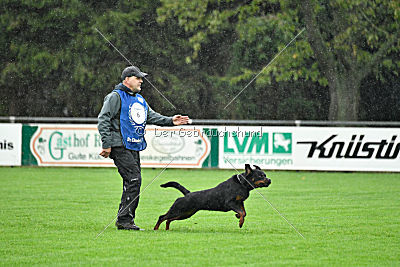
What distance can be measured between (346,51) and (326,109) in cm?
435

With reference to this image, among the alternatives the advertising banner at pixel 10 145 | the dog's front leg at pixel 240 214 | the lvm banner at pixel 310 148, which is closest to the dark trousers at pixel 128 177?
the dog's front leg at pixel 240 214

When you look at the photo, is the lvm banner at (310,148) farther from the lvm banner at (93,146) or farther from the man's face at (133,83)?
the man's face at (133,83)

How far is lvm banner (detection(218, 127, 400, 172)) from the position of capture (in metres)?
18.3

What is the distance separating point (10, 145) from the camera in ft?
63.9

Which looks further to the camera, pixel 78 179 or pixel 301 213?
pixel 78 179

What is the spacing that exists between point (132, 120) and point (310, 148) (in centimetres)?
1083

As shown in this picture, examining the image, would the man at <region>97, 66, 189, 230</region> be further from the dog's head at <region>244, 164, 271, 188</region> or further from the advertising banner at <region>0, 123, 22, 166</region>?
the advertising banner at <region>0, 123, 22, 166</region>

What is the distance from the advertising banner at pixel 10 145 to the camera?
19.4m

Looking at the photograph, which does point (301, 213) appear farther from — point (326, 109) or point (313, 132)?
point (326, 109)

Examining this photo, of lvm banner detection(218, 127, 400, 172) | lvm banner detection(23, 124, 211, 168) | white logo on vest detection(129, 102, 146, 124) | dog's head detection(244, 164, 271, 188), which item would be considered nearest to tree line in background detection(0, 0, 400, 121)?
lvm banner detection(218, 127, 400, 172)

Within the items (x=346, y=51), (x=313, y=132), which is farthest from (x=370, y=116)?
(x=313, y=132)

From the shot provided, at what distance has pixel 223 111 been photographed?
90.5ft

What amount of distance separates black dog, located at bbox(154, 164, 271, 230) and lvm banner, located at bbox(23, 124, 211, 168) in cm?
1040

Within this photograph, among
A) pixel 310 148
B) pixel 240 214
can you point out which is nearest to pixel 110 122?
pixel 240 214
